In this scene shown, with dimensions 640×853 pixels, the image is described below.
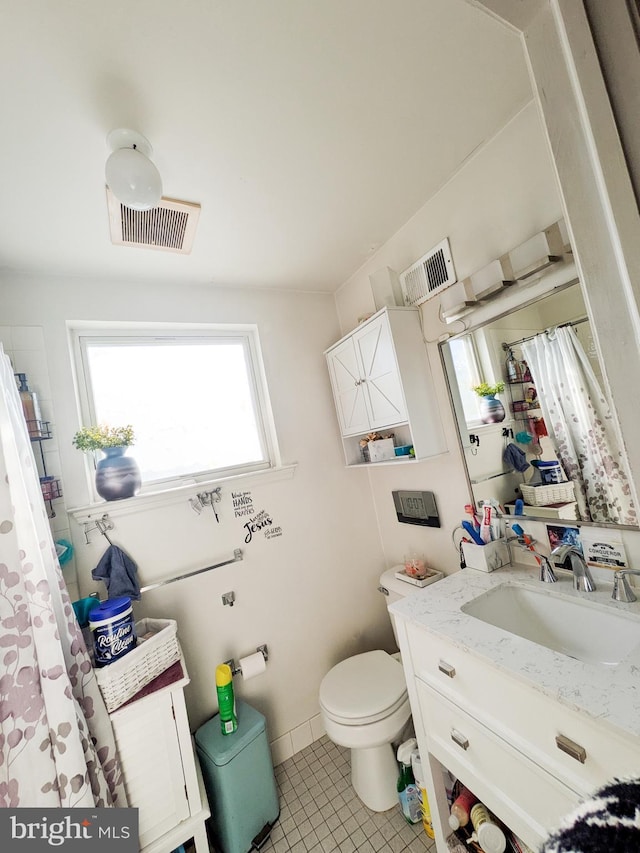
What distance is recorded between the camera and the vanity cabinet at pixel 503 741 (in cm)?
73

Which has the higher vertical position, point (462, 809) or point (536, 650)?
point (536, 650)

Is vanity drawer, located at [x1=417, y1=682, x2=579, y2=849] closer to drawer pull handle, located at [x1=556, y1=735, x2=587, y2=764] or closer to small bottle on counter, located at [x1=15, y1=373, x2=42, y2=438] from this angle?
drawer pull handle, located at [x1=556, y1=735, x2=587, y2=764]

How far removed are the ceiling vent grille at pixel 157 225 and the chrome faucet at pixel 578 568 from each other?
1744 millimetres

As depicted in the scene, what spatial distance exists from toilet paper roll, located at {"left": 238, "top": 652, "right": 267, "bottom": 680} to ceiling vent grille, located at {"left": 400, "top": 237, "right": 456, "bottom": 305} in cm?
182

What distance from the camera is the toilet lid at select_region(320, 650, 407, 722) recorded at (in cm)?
138

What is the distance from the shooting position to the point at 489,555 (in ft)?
4.45

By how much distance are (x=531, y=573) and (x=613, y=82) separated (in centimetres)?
137

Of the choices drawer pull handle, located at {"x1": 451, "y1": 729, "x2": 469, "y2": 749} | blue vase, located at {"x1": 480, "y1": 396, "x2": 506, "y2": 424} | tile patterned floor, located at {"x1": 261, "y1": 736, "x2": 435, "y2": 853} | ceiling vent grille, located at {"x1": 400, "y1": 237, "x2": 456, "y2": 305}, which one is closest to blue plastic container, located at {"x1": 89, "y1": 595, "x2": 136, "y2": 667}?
tile patterned floor, located at {"x1": 261, "y1": 736, "x2": 435, "y2": 853}

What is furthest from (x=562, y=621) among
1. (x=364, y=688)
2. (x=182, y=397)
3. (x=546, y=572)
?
(x=182, y=397)

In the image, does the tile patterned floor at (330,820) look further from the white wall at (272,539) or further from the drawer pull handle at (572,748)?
the drawer pull handle at (572,748)

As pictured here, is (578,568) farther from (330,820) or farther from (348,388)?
(330,820)

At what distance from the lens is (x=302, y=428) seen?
1972 mm

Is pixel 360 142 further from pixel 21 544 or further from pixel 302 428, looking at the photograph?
pixel 21 544

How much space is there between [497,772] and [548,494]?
84 cm
